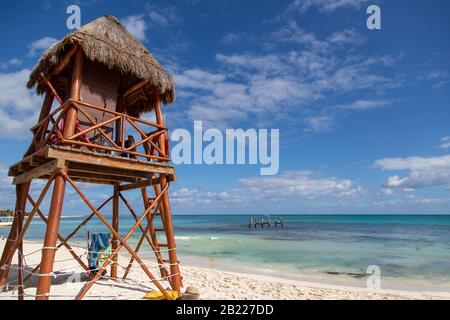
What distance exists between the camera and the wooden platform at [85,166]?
5016 mm

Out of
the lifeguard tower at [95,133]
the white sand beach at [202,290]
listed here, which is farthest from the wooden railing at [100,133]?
the white sand beach at [202,290]

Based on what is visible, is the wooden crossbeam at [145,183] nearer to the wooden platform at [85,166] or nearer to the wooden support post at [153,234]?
the wooden platform at [85,166]

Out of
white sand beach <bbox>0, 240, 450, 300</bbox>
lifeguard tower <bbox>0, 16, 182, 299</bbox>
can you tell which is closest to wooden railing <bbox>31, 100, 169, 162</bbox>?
lifeguard tower <bbox>0, 16, 182, 299</bbox>

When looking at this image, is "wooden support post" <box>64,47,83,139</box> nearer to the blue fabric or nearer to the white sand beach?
the white sand beach

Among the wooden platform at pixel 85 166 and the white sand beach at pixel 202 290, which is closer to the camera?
the wooden platform at pixel 85 166

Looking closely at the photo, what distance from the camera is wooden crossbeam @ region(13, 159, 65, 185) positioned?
4.95 metres

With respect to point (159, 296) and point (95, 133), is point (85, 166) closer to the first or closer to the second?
point (95, 133)

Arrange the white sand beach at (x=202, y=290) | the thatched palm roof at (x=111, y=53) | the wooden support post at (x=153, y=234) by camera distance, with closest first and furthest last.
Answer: the thatched palm roof at (x=111, y=53), the white sand beach at (x=202, y=290), the wooden support post at (x=153, y=234)

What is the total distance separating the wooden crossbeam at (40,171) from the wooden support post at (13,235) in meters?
0.18

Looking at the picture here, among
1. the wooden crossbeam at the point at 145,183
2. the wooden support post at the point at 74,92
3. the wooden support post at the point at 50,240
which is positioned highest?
the wooden support post at the point at 74,92

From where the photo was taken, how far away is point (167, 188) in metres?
6.64

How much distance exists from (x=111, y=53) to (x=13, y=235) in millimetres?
4734

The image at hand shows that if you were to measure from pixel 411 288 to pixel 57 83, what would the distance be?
13.8 meters
